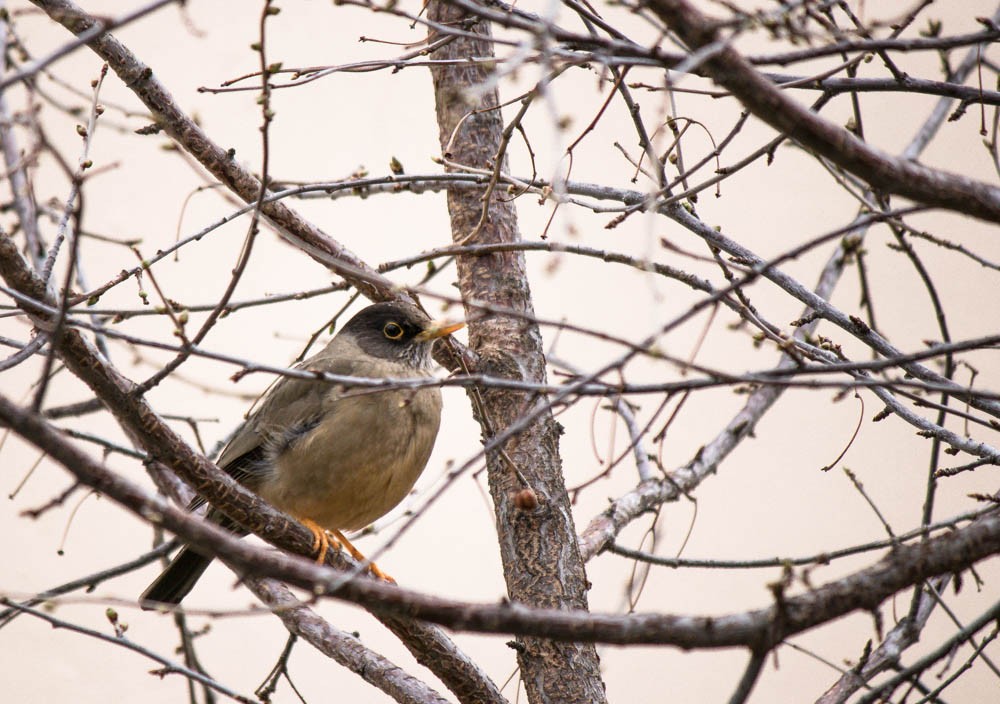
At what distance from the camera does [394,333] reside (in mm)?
5320

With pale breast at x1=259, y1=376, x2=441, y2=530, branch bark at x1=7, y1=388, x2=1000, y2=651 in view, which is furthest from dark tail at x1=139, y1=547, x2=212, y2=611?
branch bark at x1=7, y1=388, x2=1000, y2=651

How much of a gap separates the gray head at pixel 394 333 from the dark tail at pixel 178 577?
1.40 m

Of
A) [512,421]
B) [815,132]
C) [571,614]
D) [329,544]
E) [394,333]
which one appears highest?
[394,333]

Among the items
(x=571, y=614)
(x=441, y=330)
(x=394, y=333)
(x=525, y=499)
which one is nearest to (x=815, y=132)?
(x=571, y=614)

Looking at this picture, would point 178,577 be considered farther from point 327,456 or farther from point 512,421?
point 512,421

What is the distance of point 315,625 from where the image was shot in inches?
156

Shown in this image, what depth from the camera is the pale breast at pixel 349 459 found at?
4.58 m

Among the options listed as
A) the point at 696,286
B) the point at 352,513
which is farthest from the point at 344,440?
the point at 696,286

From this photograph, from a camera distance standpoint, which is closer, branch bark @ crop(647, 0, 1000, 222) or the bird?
branch bark @ crop(647, 0, 1000, 222)

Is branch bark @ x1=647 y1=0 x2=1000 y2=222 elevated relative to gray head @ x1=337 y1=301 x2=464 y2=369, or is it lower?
lower

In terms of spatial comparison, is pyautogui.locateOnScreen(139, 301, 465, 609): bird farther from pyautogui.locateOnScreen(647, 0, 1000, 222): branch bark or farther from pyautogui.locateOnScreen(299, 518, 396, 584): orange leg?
pyautogui.locateOnScreen(647, 0, 1000, 222): branch bark

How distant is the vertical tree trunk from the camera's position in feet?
12.2

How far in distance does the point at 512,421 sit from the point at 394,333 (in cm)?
149

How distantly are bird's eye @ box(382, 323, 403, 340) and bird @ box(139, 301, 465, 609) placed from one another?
0.36 metres
